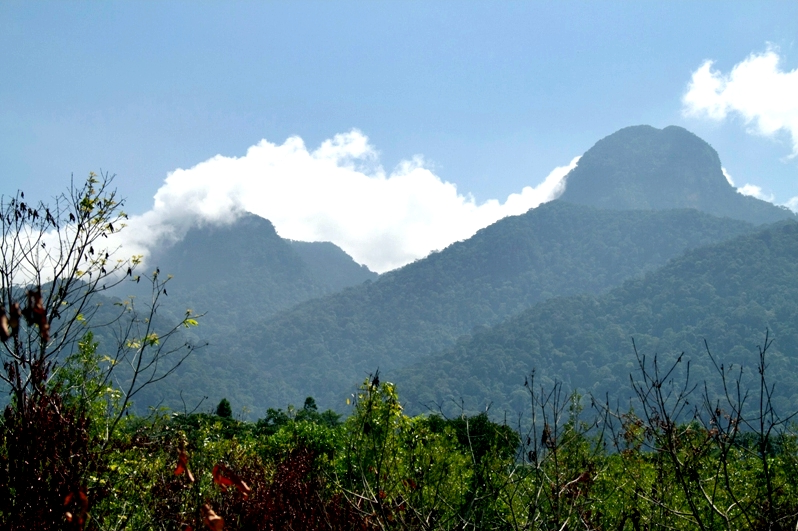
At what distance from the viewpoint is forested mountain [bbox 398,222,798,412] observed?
113 metres

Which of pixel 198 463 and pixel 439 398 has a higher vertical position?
pixel 439 398

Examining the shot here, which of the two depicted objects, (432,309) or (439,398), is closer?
(439,398)

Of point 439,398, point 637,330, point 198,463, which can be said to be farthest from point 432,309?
point 198,463

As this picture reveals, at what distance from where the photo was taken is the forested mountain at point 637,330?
371 ft

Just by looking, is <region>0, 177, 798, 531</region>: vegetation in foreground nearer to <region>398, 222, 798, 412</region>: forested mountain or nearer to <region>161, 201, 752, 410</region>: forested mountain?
<region>398, 222, 798, 412</region>: forested mountain

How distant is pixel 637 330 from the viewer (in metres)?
131

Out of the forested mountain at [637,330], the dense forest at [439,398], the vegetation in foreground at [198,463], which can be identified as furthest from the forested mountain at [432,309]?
the vegetation in foreground at [198,463]

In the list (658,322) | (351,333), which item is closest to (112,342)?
(351,333)

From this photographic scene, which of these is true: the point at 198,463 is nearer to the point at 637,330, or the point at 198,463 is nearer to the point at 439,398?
the point at 439,398

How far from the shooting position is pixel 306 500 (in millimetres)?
6980

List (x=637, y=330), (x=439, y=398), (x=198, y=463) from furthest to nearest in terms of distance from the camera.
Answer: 1. (x=637, y=330)
2. (x=439, y=398)
3. (x=198, y=463)

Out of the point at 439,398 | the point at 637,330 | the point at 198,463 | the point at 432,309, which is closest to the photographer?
the point at 198,463

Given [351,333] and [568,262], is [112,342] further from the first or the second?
[568,262]

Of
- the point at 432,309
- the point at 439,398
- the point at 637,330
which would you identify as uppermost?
the point at 432,309
